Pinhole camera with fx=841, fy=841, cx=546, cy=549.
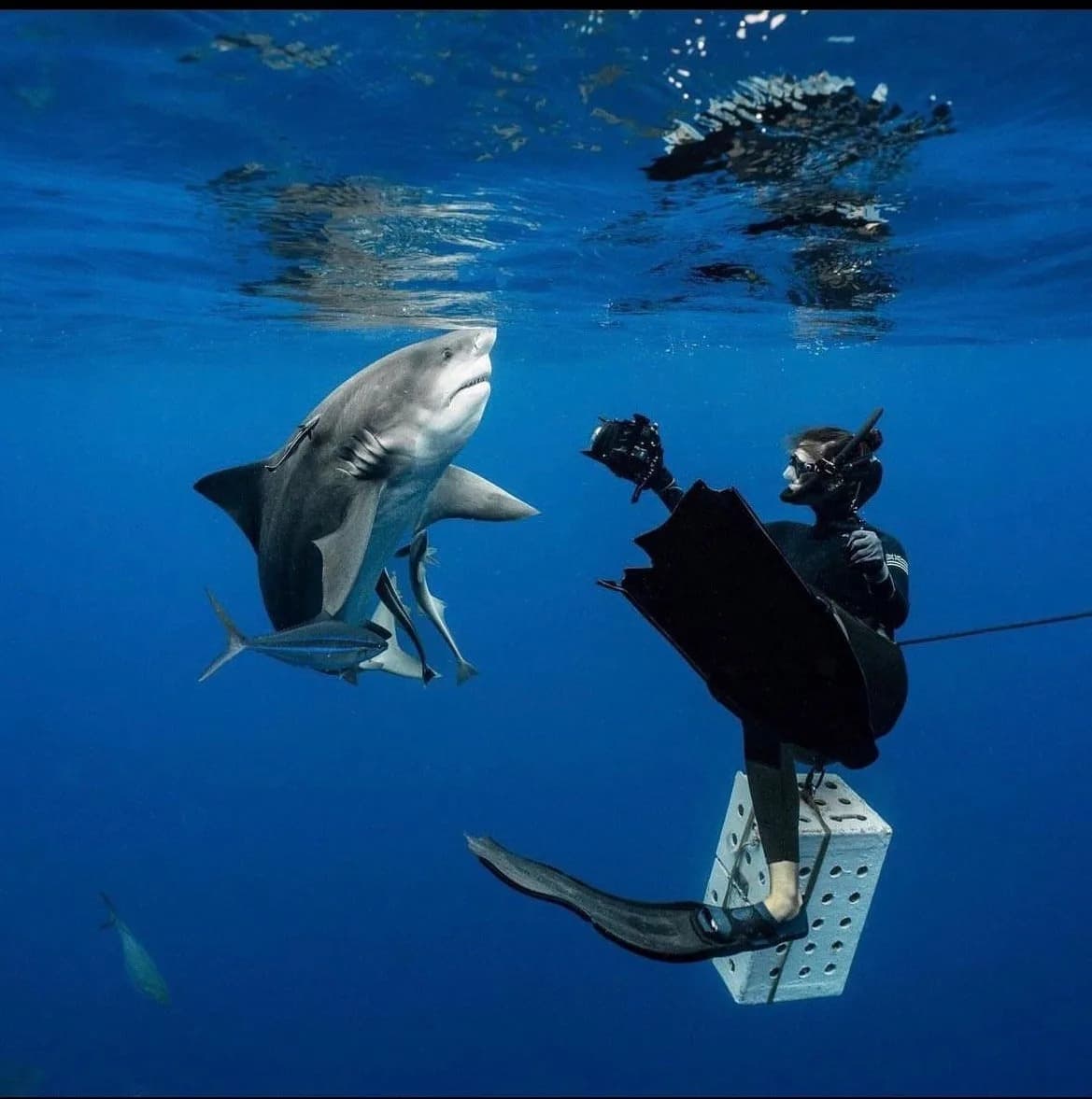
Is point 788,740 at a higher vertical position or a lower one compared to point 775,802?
higher

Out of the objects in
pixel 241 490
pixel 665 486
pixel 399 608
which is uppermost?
pixel 665 486

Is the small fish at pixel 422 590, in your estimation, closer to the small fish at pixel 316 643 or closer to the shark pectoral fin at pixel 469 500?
the shark pectoral fin at pixel 469 500

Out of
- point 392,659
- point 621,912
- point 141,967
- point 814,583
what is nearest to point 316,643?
point 392,659

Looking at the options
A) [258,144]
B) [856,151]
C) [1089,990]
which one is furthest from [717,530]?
[1089,990]

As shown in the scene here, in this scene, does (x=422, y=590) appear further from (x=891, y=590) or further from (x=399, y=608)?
(x=891, y=590)

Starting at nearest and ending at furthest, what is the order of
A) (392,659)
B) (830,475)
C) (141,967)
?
(830,475), (392,659), (141,967)

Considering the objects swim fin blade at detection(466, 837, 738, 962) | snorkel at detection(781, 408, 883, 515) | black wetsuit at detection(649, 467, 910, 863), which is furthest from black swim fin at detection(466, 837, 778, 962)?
snorkel at detection(781, 408, 883, 515)

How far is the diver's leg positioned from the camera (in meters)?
4.66

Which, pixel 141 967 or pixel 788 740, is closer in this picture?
pixel 788 740

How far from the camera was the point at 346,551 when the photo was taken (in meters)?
5.57

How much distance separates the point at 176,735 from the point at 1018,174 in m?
46.0

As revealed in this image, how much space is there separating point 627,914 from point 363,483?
327 centimetres

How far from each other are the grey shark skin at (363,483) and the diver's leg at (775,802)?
262 centimetres

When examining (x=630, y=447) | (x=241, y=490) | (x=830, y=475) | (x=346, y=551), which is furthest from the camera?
(x=241, y=490)
